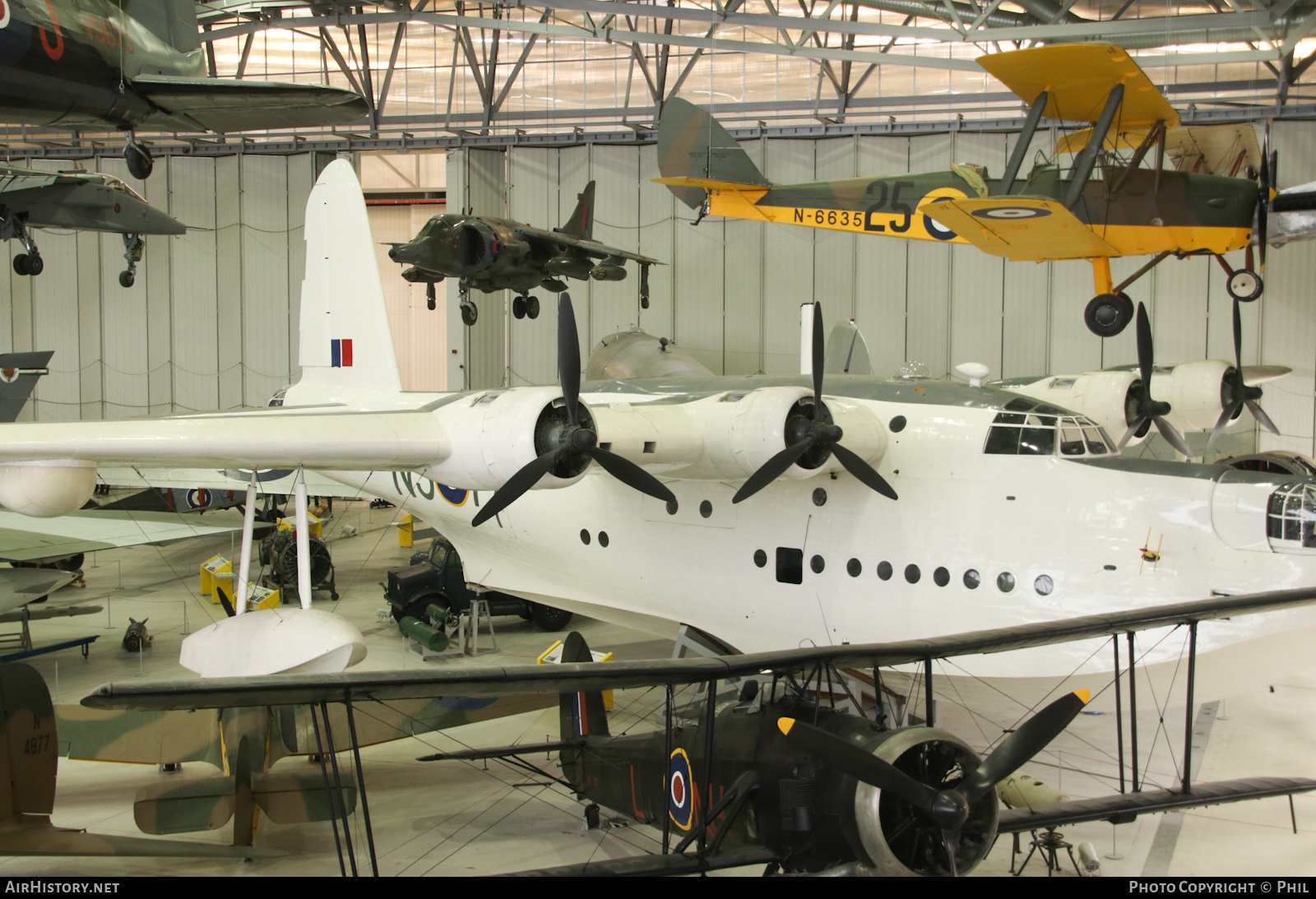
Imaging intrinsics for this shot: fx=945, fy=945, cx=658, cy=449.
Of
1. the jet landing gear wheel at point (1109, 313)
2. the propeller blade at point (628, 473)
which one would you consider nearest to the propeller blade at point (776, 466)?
the propeller blade at point (628, 473)

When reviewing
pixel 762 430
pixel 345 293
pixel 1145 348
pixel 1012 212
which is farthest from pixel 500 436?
pixel 1145 348

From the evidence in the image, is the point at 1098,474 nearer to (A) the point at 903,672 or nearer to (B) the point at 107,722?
(A) the point at 903,672

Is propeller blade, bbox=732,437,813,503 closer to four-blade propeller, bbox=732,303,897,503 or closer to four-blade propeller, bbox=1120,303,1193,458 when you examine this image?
four-blade propeller, bbox=732,303,897,503

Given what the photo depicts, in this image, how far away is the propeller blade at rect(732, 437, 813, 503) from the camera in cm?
867

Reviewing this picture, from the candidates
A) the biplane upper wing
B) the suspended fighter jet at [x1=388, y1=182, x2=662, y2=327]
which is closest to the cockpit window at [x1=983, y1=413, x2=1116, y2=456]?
the biplane upper wing

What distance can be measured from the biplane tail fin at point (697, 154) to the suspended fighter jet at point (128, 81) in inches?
302

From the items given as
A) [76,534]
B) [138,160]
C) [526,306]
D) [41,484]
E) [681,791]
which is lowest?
[681,791]

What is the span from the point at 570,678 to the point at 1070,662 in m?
5.21

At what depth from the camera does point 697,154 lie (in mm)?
16797

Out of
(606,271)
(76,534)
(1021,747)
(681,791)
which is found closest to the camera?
(1021,747)

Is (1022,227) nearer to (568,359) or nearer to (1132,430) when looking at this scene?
(1132,430)

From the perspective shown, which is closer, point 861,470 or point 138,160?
point 861,470

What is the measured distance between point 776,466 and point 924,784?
386cm
